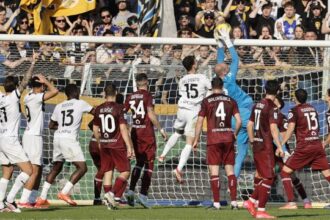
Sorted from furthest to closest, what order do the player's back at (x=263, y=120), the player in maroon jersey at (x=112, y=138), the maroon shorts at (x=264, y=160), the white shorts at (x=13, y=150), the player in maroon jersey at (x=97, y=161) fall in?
the player in maroon jersey at (x=97, y=161), the player in maroon jersey at (x=112, y=138), the white shorts at (x=13, y=150), the player's back at (x=263, y=120), the maroon shorts at (x=264, y=160)

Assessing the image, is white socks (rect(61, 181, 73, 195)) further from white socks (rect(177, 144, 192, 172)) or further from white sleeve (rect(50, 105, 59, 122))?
white socks (rect(177, 144, 192, 172))

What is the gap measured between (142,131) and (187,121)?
128 centimetres

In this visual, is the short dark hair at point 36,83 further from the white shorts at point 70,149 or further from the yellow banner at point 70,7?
the yellow banner at point 70,7

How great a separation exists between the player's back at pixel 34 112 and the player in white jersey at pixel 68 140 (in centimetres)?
50

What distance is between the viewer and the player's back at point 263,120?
1869 cm

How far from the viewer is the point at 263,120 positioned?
18766 millimetres

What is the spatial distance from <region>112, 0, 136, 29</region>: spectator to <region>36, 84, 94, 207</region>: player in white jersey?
4.69 m

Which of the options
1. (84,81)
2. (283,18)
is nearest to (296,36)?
(283,18)

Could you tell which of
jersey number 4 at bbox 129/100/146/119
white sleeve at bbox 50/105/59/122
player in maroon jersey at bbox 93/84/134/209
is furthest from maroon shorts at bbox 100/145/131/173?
white sleeve at bbox 50/105/59/122

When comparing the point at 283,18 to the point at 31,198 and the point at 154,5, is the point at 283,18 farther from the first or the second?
the point at 31,198

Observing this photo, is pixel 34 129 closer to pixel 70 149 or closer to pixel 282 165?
pixel 70 149

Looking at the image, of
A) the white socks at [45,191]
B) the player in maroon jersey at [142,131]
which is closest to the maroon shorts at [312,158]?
the player in maroon jersey at [142,131]

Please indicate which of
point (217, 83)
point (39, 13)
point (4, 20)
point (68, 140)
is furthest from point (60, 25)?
point (217, 83)

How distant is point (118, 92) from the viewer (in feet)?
75.5
